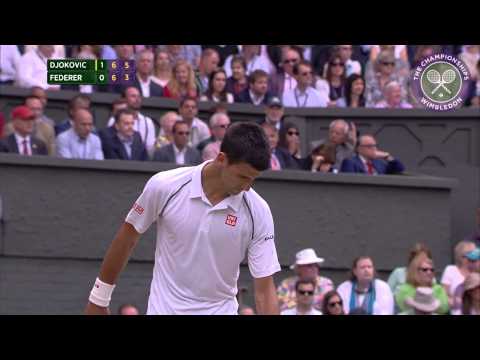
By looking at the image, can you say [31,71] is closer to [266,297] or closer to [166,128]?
[166,128]

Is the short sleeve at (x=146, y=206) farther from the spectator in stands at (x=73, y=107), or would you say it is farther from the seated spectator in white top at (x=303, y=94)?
the seated spectator in white top at (x=303, y=94)

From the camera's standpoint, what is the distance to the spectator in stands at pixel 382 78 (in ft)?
49.8

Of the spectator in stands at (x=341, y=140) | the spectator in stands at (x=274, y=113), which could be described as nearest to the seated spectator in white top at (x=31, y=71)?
the spectator in stands at (x=274, y=113)

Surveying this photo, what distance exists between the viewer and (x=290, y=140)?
44.9 ft

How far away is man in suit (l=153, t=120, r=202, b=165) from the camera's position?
42.9 ft

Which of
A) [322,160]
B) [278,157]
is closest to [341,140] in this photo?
[322,160]

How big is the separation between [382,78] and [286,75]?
1.25 metres

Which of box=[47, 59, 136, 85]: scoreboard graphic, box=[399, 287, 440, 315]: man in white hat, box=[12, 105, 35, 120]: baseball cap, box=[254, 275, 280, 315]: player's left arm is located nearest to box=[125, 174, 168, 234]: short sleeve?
box=[254, 275, 280, 315]: player's left arm

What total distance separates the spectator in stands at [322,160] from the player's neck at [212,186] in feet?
25.2
